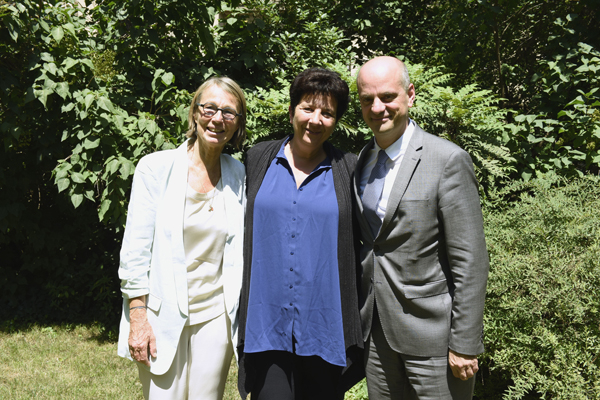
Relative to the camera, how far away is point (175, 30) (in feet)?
15.2

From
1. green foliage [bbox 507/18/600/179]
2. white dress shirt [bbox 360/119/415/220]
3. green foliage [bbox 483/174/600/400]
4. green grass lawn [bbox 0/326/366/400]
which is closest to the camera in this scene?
white dress shirt [bbox 360/119/415/220]

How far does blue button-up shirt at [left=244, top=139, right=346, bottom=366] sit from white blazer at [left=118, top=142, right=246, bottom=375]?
183 mm

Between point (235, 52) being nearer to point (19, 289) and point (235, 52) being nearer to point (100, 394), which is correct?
point (100, 394)

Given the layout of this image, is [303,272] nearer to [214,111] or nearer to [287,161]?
[287,161]

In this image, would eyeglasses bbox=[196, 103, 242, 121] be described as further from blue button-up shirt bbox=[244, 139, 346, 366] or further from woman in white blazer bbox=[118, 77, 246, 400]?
blue button-up shirt bbox=[244, 139, 346, 366]

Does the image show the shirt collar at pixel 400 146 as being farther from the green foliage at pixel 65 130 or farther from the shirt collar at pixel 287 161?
the green foliage at pixel 65 130

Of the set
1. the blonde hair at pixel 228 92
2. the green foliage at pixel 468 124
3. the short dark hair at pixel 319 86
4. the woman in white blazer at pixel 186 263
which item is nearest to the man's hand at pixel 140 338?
the woman in white blazer at pixel 186 263

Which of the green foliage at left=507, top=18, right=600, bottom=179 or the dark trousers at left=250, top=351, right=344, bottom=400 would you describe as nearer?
the dark trousers at left=250, top=351, right=344, bottom=400

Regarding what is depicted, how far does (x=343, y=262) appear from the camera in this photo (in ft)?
→ 7.63

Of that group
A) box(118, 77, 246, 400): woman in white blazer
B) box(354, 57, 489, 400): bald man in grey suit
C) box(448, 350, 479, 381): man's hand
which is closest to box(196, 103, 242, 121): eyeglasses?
box(118, 77, 246, 400): woman in white blazer

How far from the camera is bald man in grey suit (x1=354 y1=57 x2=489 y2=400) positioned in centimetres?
210

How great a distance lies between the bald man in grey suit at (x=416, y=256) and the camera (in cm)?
210

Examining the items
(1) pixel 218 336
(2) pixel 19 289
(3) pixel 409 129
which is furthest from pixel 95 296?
(3) pixel 409 129

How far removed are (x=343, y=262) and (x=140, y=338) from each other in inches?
39.3
